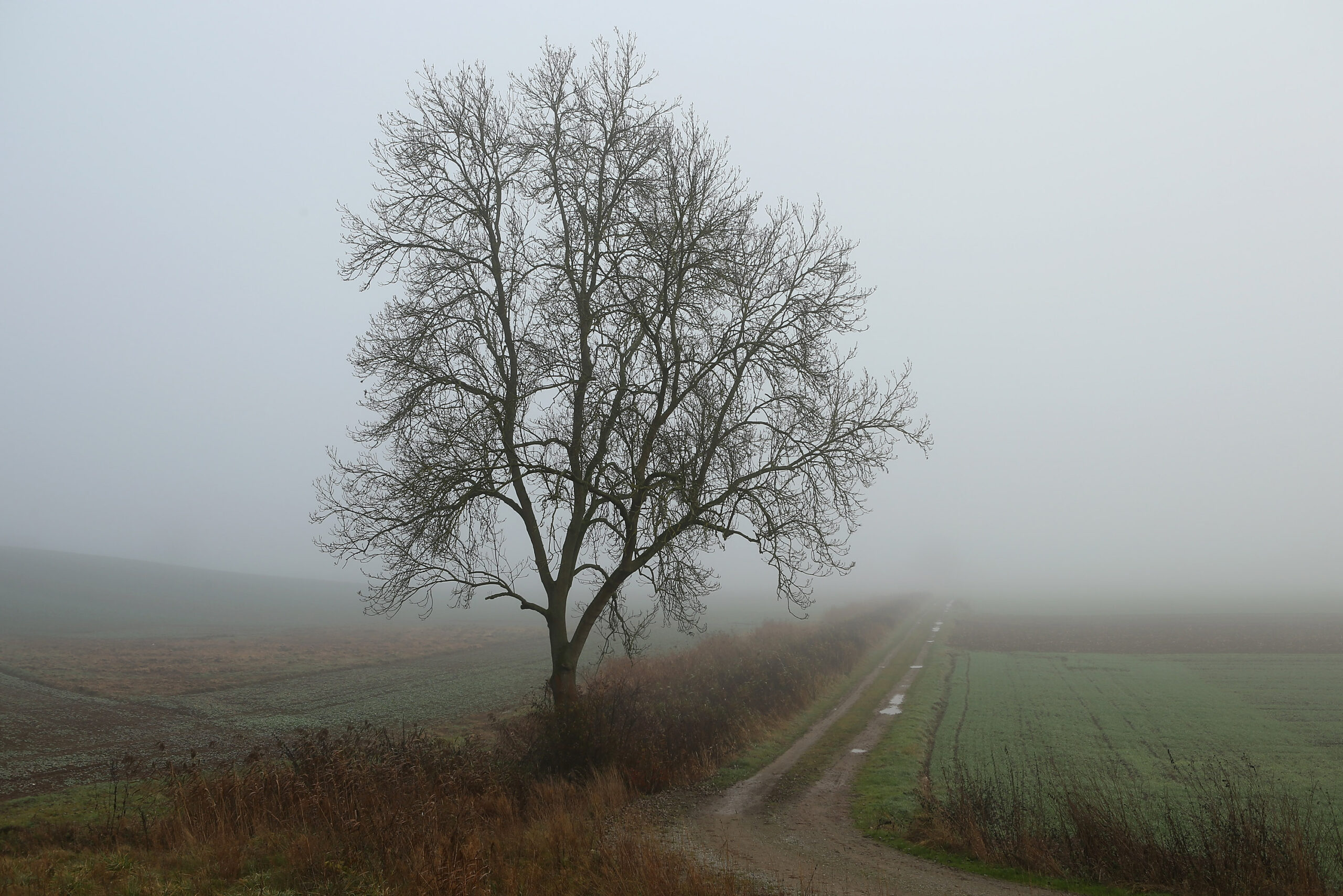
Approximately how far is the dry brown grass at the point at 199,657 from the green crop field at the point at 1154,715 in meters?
31.3

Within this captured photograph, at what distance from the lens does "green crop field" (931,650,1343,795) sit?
51.2 feet

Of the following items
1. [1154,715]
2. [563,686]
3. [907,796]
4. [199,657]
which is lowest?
[199,657]

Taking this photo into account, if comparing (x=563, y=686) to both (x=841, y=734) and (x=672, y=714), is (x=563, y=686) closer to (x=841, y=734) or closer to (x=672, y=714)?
(x=672, y=714)

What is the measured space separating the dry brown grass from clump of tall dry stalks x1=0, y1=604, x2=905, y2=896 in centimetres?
1957

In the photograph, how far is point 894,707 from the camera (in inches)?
854

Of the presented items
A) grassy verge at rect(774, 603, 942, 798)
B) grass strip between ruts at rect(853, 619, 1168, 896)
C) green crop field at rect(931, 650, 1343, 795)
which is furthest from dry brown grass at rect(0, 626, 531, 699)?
green crop field at rect(931, 650, 1343, 795)

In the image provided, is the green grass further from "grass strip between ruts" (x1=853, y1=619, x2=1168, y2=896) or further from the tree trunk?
the tree trunk

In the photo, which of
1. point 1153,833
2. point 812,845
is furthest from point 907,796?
point 1153,833

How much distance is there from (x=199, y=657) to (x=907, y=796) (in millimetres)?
44337

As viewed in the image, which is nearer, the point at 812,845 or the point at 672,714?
the point at 812,845

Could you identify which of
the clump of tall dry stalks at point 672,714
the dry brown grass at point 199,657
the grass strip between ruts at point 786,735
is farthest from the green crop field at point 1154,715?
the dry brown grass at point 199,657

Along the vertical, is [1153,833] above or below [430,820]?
below

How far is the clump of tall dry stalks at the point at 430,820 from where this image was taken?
745cm

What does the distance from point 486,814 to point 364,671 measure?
30289mm
